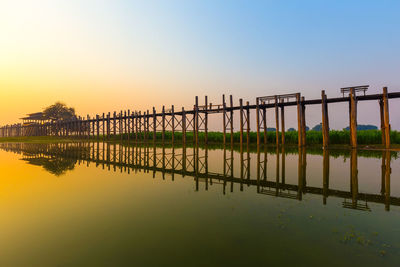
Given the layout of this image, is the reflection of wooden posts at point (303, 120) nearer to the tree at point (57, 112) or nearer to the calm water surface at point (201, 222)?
the calm water surface at point (201, 222)

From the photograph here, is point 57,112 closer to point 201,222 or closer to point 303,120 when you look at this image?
point 303,120

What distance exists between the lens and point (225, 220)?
4125 millimetres

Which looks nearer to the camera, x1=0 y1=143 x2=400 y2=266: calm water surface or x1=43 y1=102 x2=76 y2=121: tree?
x1=0 y1=143 x2=400 y2=266: calm water surface

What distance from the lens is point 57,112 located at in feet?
235

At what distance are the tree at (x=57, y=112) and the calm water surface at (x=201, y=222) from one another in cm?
7497

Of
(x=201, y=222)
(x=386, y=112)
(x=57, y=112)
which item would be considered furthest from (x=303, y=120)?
(x=57, y=112)

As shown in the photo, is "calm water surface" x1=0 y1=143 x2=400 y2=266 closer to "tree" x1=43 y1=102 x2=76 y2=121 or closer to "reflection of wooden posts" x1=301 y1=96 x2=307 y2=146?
"reflection of wooden posts" x1=301 y1=96 x2=307 y2=146

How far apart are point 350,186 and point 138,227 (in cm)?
Result: 687

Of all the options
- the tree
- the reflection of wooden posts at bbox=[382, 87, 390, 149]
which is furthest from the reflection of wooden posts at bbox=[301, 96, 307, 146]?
the tree

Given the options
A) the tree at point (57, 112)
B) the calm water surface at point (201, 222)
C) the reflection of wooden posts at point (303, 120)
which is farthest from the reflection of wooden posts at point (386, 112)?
the tree at point (57, 112)

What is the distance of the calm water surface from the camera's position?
2.87m

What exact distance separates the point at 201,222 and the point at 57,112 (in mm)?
85230

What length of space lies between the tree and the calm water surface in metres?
75.0

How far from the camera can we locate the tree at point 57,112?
228 ft
